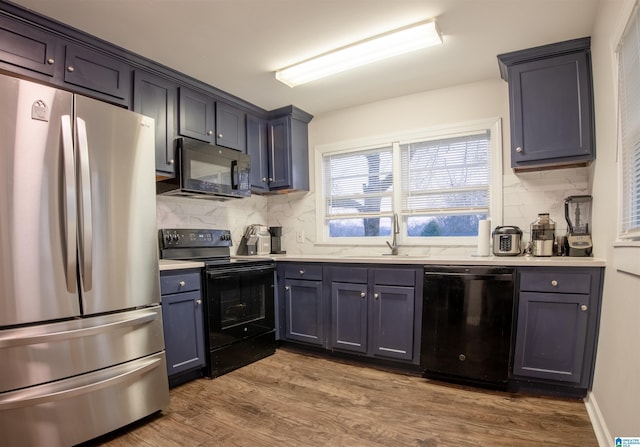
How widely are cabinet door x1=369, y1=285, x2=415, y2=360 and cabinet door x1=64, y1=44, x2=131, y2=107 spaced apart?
7.90 feet

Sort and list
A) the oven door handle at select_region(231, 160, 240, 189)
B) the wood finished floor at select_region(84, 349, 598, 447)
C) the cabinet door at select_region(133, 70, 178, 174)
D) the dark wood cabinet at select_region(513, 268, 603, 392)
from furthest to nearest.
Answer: the oven door handle at select_region(231, 160, 240, 189) → the cabinet door at select_region(133, 70, 178, 174) → the dark wood cabinet at select_region(513, 268, 603, 392) → the wood finished floor at select_region(84, 349, 598, 447)

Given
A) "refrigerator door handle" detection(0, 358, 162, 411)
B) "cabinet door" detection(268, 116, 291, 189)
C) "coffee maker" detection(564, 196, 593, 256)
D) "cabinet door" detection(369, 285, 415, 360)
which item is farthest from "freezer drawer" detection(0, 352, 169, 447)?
"coffee maker" detection(564, 196, 593, 256)

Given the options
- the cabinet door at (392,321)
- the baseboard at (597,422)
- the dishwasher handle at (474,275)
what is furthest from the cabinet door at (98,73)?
the baseboard at (597,422)

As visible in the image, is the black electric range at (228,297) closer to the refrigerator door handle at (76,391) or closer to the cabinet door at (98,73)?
the refrigerator door handle at (76,391)

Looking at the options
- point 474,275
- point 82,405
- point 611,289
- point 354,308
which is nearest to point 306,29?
point 474,275

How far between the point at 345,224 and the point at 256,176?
1.09m

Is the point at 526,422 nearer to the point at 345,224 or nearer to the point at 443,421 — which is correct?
the point at 443,421

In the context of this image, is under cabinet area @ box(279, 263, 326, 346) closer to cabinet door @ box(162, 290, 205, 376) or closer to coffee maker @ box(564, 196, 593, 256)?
cabinet door @ box(162, 290, 205, 376)

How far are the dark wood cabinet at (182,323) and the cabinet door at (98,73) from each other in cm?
130

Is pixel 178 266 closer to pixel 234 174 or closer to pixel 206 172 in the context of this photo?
pixel 206 172

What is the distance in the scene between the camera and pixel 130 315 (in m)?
1.83

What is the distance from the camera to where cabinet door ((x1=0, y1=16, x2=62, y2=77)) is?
177 centimetres

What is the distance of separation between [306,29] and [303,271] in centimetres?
193

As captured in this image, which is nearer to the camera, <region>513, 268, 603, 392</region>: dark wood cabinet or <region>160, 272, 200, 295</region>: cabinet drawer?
<region>513, 268, 603, 392</region>: dark wood cabinet
